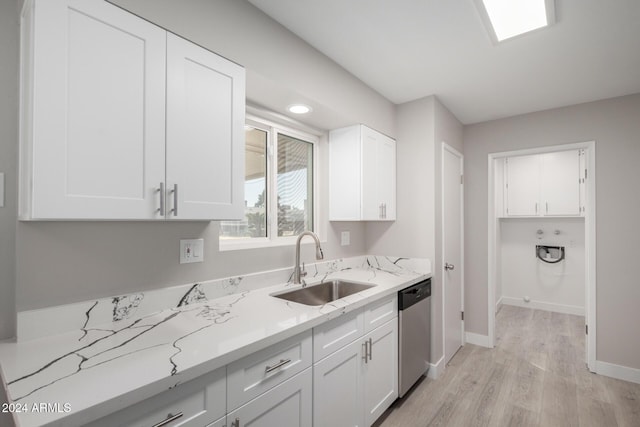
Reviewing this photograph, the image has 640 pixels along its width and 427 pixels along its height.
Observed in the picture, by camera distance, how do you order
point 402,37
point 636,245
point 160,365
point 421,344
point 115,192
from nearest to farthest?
point 160,365 < point 115,192 < point 402,37 < point 421,344 < point 636,245

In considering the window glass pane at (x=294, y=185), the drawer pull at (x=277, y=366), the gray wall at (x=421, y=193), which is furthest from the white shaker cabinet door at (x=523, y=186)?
the drawer pull at (x=277, y=366)

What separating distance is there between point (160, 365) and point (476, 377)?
2.68m

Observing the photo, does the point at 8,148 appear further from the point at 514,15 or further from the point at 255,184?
the point at 514,15

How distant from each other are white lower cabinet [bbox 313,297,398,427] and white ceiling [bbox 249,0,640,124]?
65.6 inches

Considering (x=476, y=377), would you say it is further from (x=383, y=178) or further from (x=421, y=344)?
(x=383, y=178)

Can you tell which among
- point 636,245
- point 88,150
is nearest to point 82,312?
point 88,150

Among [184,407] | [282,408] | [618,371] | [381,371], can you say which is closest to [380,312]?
[381,371]

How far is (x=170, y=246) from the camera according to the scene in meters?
1.52

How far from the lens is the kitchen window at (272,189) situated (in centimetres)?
212

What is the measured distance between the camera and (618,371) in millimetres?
2648

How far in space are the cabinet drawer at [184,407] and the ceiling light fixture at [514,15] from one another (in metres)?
2.08

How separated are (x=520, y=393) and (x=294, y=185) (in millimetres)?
2431

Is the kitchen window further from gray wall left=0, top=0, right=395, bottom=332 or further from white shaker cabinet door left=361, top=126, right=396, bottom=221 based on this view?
white shaker cabinet door left=361, top=126, right=396, bottom=221

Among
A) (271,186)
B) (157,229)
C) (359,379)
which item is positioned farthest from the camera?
(271,186)
